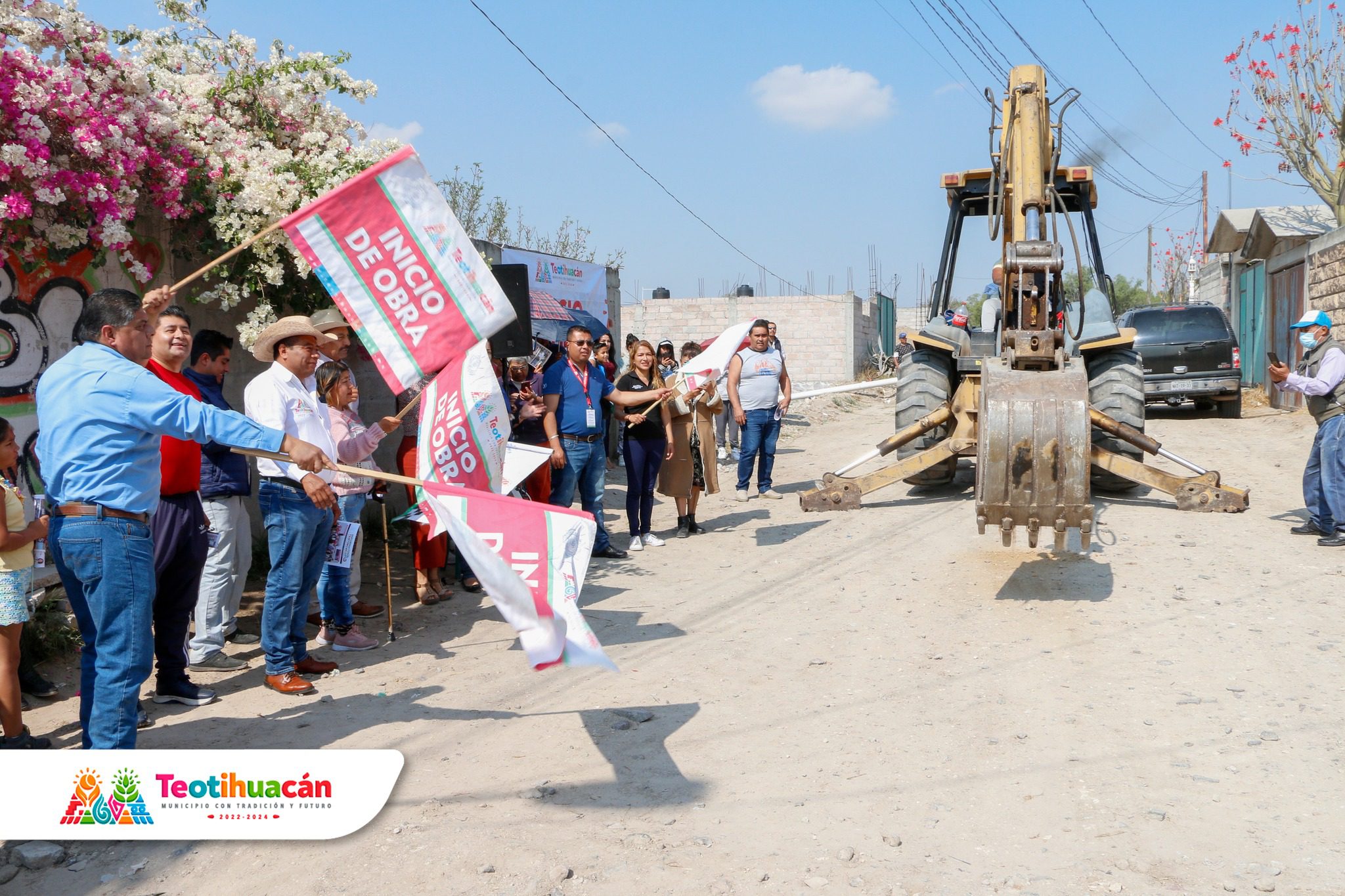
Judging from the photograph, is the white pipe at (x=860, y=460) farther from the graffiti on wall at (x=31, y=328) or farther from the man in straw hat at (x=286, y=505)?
the graffiti on wall at (x=31, y=328)

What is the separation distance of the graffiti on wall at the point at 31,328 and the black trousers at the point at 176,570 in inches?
56.9

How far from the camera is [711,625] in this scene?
6.60 meters

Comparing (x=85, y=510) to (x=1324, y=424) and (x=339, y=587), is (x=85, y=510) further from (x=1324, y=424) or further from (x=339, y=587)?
(x=1324, y=424)

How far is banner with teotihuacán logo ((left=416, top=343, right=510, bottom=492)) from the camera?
539cm

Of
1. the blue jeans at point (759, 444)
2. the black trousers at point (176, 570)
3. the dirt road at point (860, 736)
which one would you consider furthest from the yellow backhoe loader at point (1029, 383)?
the black trousers at point (176, 570)

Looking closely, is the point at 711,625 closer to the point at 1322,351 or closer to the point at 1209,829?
the point at 1209,829

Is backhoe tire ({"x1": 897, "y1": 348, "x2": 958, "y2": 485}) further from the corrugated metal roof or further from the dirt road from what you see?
the corrugated metal roof

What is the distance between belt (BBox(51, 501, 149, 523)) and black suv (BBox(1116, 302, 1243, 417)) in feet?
53.3

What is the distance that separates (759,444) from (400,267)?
6826 millimetres

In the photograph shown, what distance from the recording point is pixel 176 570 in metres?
5.10

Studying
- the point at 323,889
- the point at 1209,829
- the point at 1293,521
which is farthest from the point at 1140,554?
the point at 323,889

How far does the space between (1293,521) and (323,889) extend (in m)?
8.26

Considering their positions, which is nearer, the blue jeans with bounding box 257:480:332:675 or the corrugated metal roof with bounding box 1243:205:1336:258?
the blue jeans with bounding box 257:480:332:675

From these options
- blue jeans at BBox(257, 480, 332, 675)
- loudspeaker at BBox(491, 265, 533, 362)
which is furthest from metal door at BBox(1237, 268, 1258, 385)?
blue jeans at BBox(257, 480, 332, 675)
